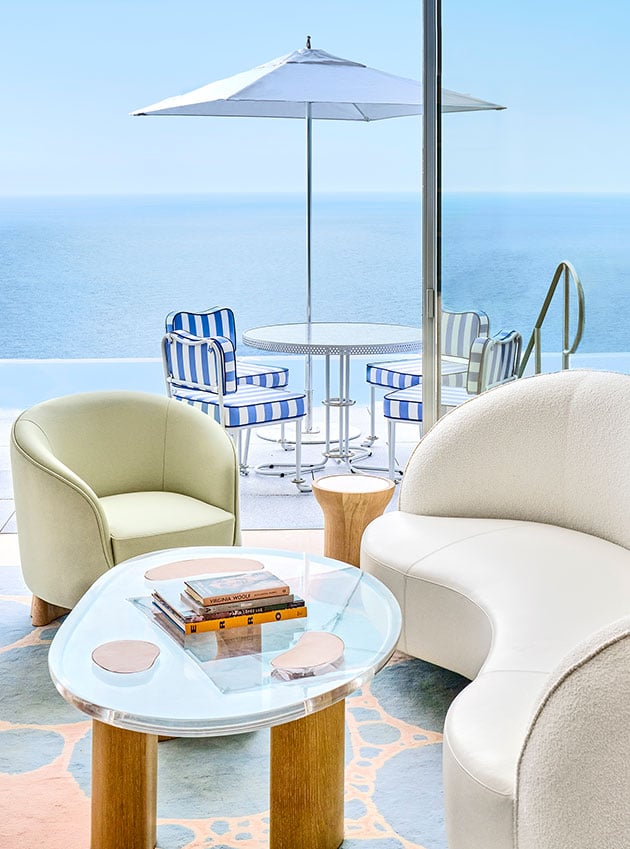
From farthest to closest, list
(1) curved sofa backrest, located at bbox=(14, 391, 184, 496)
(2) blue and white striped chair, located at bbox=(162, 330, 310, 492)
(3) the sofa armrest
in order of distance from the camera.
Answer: (2) blue and white striped chair, located at bbox=(162, 330, 310, 492)
(1) curved sofa backrest, located at bbox=(14, 391, 184, 496)
(3) the sofa armrest

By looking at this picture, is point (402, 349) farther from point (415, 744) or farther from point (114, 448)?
point (415, 744)

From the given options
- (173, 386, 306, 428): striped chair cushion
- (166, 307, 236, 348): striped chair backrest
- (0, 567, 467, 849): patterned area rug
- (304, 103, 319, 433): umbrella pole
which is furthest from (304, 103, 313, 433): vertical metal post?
(0, 567, 467, 849): patterned area rug

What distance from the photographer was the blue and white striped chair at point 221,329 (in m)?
5.86

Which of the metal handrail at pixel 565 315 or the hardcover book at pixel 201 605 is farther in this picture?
the metal handrail at pixel 565 315

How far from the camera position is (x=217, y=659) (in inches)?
84.4

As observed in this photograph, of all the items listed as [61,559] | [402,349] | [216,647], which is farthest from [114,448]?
[402,349]

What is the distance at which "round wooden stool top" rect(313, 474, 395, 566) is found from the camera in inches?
142

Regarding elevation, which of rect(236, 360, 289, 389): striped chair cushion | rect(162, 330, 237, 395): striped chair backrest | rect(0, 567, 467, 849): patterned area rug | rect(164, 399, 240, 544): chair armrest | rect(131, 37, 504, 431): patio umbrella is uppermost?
rect(131, 37, 504, 431): patio umbrella

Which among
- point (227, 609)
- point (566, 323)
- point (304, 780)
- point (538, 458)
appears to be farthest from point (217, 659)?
point (566, 323)

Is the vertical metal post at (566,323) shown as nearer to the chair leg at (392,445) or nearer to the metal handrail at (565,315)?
the metal handrail at (565,315)

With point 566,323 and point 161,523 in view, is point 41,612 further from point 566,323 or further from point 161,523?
point 566,323

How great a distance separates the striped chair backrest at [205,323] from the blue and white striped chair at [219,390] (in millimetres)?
363

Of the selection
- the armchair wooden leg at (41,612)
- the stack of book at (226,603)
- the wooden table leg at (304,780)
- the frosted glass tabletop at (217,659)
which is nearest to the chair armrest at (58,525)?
the armchair wooden leg at (41,612)

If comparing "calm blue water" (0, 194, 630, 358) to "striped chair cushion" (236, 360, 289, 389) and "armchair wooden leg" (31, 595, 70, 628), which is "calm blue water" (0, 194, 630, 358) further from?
"armchair wooden leg" (31, 595, 70, 628)
